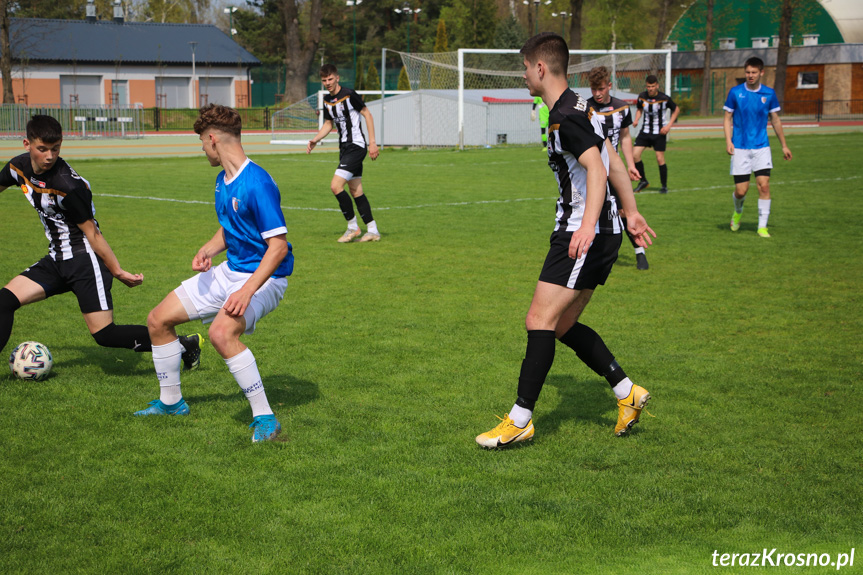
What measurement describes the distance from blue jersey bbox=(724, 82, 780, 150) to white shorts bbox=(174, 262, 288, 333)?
8.78m

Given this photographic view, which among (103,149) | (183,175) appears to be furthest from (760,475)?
(103,149)

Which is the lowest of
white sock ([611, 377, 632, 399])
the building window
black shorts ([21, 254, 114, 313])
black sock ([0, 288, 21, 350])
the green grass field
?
the green grass field

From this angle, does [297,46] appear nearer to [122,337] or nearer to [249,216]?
[122,337]

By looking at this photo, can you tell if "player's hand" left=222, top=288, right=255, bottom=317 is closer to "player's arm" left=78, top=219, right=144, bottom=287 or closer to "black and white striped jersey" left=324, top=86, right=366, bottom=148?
"player's arm" left=78, top=219, right=144, bottom=287

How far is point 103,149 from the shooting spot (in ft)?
108

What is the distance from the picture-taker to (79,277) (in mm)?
5746

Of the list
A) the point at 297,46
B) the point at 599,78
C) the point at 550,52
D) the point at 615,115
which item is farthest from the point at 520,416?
the point at 297,46

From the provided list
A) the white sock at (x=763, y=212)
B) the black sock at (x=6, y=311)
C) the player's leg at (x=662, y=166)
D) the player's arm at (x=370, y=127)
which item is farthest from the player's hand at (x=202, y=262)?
the player's leg at (x=662, y=166)

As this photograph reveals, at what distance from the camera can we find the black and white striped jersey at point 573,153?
14.2ft

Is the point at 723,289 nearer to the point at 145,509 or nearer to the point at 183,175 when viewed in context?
the point at 145,509

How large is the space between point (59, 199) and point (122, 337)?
3.31ft

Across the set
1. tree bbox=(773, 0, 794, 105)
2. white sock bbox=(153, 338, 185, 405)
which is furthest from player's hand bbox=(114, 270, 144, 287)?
tree bbox=(773, 0, 794, 105)

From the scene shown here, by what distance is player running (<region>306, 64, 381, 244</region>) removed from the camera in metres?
12.0

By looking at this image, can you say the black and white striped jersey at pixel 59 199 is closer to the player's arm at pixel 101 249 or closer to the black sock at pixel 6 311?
the player's arm at pixel 101 249
